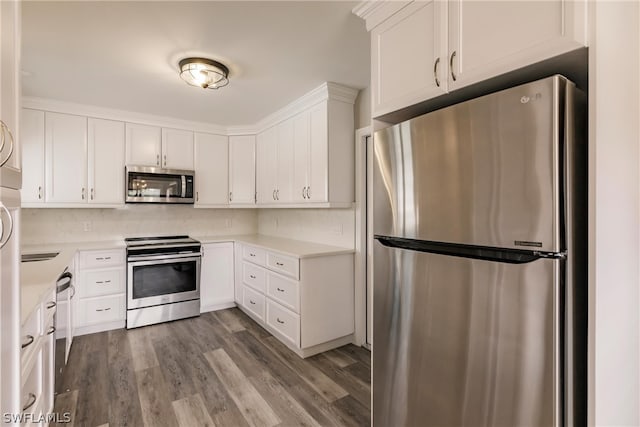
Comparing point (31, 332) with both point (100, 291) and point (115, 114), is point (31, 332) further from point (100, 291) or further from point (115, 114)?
point (115, 114)

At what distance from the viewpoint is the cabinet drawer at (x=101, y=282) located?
320cm

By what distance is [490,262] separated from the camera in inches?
41.6

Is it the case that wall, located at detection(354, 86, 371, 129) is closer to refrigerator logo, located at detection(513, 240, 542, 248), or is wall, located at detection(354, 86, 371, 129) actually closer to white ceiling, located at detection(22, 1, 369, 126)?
white ceiling, located at detection(22, 1, 369, 126)

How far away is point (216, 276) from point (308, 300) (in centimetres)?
169

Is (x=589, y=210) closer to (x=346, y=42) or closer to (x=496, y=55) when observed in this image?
(x=496, y=55)

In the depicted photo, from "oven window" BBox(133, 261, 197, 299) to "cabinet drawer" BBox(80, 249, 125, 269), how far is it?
0.21 m

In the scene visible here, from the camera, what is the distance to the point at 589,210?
0.88 m

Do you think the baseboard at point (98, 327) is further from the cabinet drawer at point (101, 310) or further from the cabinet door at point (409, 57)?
the cabinet door at point (409, 57)

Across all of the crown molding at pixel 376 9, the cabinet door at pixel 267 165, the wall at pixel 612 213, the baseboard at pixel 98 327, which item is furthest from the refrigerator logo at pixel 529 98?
the baseboard at pixel 98 327

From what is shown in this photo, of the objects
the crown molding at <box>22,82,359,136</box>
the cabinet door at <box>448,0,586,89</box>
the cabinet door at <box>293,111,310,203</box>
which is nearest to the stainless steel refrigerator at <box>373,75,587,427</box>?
the cabinet door at <box>448,0,586,89</box>

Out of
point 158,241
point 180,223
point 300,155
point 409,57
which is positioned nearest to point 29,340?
point 409,57

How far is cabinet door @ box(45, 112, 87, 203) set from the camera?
3199mm

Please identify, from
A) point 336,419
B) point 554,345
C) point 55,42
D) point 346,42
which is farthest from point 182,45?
point 336,419

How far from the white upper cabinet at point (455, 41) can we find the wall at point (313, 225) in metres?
1.66
